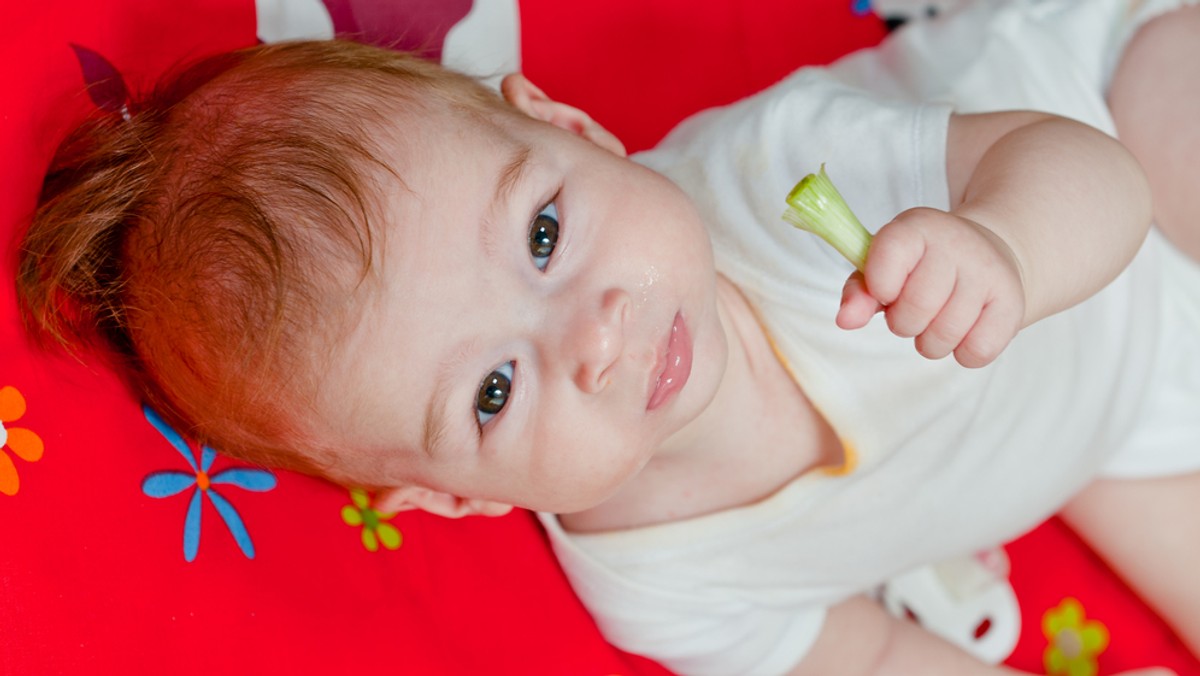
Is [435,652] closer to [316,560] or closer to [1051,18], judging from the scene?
[316,560]

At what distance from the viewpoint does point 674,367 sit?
0.99 metres

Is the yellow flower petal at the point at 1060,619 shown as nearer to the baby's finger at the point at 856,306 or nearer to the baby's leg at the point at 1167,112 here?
the baby's leg at the point at 1167,112

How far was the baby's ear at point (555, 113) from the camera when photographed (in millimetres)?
1150

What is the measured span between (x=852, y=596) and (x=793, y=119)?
22.5 inches

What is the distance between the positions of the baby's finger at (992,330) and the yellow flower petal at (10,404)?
32.5 inches

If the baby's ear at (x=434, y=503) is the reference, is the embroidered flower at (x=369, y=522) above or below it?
below

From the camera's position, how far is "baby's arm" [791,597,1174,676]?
134 centimetres

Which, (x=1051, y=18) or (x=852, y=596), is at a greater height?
(x=1051, y=18)

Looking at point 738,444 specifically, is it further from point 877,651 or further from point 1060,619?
point 1060,619

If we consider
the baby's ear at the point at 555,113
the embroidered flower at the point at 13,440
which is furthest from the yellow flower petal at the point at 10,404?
the baby's ear at the point at 555,113

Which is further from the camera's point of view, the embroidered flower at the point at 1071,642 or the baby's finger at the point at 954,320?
the embroidered flower at the point at 1071,642

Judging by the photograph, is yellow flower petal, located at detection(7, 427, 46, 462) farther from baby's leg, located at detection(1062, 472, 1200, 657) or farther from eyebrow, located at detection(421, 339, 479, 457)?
baby's leg, located at detection(1062, 472, 1200, 657)

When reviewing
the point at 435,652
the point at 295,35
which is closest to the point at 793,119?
the point at 295,35

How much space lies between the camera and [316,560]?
118cm
